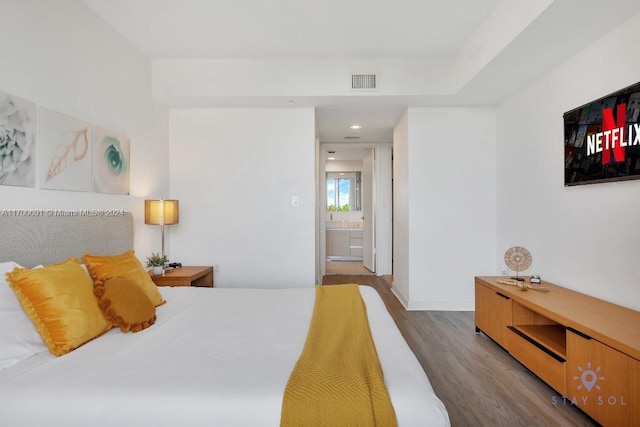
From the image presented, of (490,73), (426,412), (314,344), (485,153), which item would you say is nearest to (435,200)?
(485,153)

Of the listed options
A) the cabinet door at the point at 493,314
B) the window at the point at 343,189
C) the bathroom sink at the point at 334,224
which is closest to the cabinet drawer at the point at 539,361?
the cabinet door at the point at 493,314

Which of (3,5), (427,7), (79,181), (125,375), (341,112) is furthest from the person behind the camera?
(341,112)

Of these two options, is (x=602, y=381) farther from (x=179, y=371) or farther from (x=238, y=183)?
(x=238, y=183)

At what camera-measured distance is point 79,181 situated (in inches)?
90.8

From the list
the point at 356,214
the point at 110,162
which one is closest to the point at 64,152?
the point at 110,162

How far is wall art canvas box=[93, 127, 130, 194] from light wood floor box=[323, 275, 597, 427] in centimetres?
279

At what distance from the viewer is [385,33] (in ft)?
9.45

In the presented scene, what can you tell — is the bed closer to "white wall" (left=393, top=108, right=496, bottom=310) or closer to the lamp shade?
the lamp shade

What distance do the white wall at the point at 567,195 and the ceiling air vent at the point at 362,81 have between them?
1.46 m

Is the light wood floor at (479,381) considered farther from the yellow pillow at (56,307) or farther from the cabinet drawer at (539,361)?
the yellow pillow at (56,307)

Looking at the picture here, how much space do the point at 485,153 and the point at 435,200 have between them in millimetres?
780

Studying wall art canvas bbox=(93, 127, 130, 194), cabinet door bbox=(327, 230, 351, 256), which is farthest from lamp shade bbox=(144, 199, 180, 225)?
cabinet door bbox=(327, 230, 351, 256)

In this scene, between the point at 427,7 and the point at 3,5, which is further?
the point at 427,7

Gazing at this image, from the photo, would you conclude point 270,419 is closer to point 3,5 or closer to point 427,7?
point 3,5
